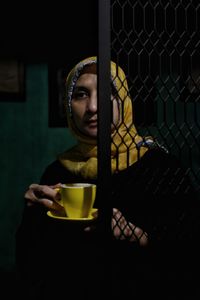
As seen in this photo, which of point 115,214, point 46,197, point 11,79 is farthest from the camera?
point 11,79

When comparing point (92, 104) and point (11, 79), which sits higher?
point (11, 79)

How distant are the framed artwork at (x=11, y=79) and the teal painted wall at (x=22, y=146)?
4 cm

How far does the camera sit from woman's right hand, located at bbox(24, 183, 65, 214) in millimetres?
903

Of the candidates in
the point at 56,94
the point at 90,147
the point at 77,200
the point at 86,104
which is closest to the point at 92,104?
the point at 86,104

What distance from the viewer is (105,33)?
66 centimetres

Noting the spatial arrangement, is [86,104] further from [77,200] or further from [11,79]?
[11,79]

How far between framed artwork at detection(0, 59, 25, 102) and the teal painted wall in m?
0.04

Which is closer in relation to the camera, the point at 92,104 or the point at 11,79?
the point at 92,104

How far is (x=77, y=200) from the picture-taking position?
79 cm

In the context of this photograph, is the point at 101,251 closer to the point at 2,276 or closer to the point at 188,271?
the point at 188,271

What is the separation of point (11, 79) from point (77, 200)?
1.88 meters

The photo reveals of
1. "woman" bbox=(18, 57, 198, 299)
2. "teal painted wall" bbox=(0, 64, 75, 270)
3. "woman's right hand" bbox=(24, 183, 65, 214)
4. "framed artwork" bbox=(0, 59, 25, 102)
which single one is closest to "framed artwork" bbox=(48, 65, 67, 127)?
"teal painted wall" bbox=(0, 64, 75, 270)

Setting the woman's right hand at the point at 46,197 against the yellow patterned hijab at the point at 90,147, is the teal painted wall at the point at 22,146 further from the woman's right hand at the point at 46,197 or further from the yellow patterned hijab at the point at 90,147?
the woman's right hand at the point at 46,197

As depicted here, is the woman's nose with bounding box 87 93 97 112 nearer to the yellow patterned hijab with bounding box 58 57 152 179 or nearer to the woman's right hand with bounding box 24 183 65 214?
the yellow patterned hijab with bounding box 58 57 152 179
